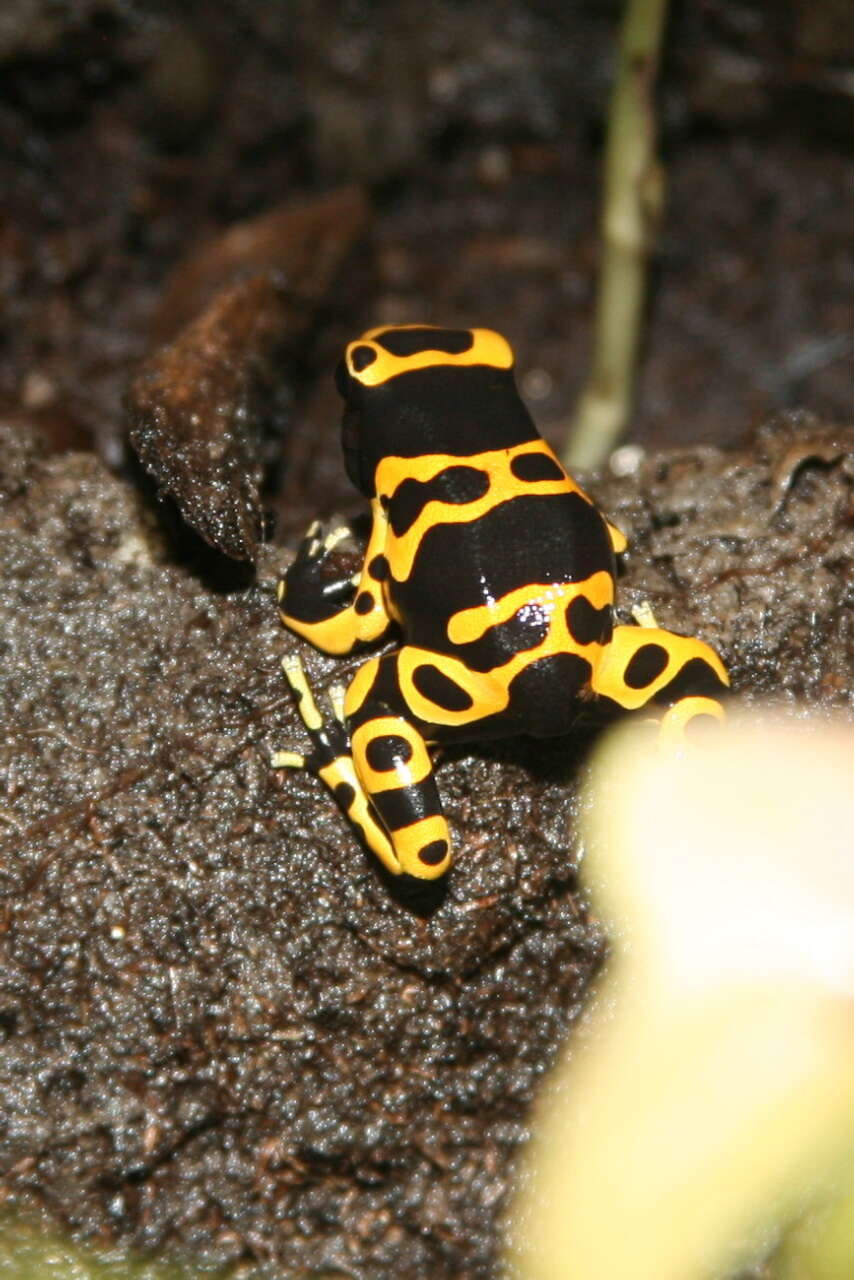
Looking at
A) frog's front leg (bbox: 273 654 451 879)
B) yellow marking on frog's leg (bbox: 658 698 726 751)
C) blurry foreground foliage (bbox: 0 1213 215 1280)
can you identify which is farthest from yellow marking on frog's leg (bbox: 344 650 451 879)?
blurry foreground foliage (bbox: 0 1213 215 1280)

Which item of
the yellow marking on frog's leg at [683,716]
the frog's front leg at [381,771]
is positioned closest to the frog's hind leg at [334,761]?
the frog's front leg at [381,771]

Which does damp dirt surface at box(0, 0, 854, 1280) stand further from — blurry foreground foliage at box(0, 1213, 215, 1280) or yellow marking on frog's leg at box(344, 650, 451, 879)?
yellow marking on frog's leg at box(344, 650, 451, 879)

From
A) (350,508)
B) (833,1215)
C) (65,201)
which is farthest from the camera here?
(65,201)

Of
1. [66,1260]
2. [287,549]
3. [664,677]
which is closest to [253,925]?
[66,1260]

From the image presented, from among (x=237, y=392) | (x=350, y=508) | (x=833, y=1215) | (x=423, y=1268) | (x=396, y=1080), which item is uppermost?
(x=237, y=392)

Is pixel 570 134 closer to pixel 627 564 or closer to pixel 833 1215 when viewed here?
pixel 627 564

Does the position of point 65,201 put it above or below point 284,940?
above

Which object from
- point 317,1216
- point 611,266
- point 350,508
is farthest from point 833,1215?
point 611,266
